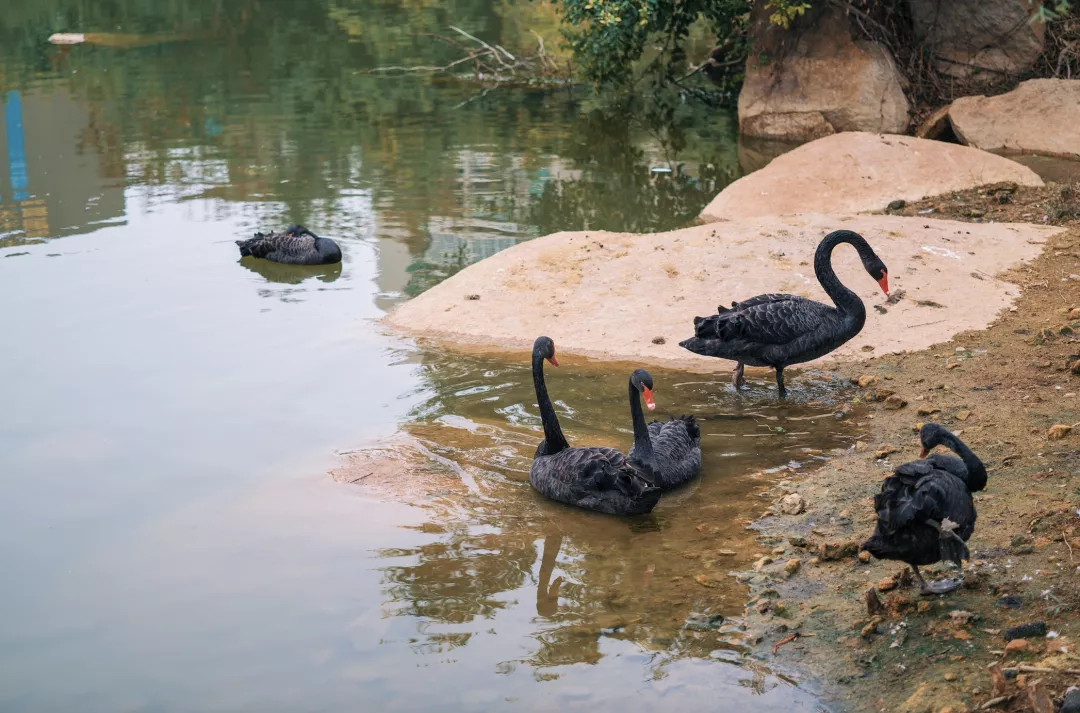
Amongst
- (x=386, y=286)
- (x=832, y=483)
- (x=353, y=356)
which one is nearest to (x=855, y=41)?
(x=386, y=286)

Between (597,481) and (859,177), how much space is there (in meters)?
7.34

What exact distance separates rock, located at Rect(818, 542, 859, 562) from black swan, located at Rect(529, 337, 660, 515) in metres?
0.90

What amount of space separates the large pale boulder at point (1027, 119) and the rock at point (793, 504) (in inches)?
384

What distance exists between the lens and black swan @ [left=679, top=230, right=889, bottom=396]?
7273 millimetres

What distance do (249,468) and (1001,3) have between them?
13253 mm

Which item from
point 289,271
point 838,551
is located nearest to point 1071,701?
point 838,551

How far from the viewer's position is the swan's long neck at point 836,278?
750 centimetres

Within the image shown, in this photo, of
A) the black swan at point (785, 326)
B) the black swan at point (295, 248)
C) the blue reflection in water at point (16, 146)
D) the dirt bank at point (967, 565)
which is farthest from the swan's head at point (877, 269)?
the blue reflection in water at point (16, 146)

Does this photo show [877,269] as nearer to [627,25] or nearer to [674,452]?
[674,452]

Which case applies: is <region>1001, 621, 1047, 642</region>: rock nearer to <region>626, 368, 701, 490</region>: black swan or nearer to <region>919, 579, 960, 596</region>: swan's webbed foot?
<region>919, 579, 960, 596</region>: swan's webbed foot

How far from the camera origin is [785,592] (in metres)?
5.04

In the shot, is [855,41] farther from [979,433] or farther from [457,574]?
[457,574]

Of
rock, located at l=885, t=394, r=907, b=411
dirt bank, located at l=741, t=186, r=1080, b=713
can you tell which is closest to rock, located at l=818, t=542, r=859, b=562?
dirt bank, located at l=741, t=186, r=1080, b=713

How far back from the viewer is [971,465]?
14.9 ft
